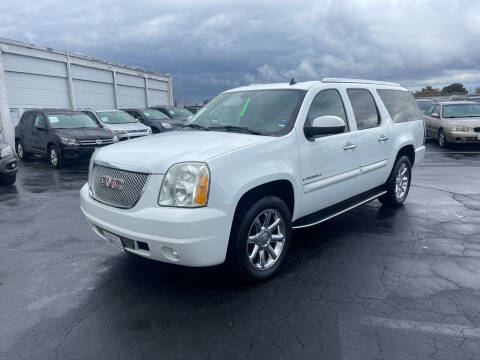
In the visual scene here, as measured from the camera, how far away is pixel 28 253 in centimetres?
446

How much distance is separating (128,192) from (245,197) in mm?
972

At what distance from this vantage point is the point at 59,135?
11.2 meters

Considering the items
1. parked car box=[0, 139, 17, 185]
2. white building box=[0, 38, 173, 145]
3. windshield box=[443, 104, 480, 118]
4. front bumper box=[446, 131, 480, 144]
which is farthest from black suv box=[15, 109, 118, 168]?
windshield box=[443, 104, 480, 118]

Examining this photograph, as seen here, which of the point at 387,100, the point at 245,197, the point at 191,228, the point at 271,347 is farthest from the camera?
the point at 387,100

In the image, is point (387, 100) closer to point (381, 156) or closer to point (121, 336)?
point (381, 156)

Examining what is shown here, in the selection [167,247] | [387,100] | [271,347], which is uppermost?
[387,100]

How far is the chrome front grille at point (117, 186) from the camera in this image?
3.18 meters

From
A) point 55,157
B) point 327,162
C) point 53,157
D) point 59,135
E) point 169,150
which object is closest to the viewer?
point 169,150

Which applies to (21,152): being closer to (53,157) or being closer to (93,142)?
(53,157)

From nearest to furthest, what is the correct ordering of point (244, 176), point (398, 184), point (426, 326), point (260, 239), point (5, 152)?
point (426, 326) → point (244, 176) → point (260, 239) → point (398, 184) → point (5, 152)

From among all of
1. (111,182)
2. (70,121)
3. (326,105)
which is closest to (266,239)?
(111,182)

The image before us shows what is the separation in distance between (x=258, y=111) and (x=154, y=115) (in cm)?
1334

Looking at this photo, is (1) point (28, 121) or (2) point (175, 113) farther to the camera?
(2) point (175, 113)

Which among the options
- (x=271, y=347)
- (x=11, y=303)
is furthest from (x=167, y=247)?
(x=11, y=303)
